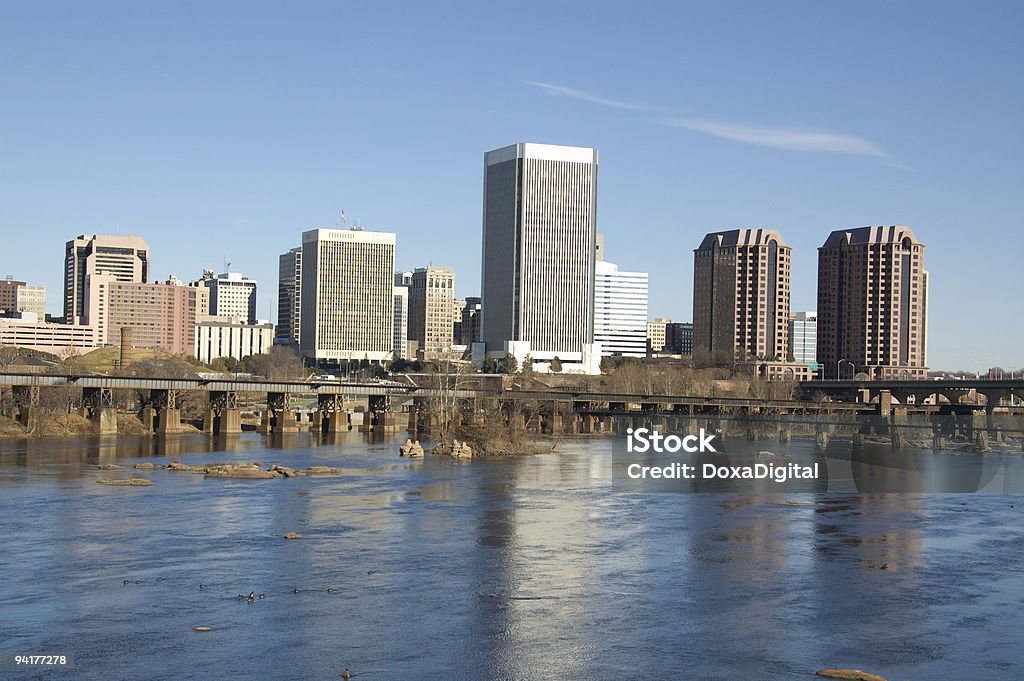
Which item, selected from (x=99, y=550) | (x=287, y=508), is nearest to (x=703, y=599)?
(x=99, y=550)

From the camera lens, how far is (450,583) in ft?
128

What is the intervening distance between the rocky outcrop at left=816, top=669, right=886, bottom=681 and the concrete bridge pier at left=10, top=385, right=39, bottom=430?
91.2 metres

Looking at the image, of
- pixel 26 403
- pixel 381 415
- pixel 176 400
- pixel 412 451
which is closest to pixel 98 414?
pixel 26 403

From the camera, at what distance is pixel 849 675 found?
28.8 meters

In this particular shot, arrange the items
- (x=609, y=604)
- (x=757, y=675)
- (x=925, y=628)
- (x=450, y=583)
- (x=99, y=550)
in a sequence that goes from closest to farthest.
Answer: (x=757, y=675) < (x=925, y=628) < (x=609, y=604) < (x=450, y=583) < (x=99, y=550)

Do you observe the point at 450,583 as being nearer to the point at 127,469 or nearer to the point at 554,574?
the point at 554,574

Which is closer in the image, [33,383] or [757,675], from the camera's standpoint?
[757,675]

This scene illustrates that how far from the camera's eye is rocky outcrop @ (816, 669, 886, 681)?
93.9 ft

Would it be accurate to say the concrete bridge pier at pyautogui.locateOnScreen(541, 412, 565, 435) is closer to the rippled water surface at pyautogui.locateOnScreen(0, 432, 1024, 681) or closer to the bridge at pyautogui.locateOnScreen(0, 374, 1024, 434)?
the bridge at pyautogui.locateOnScreen(0, 374, 1024, 434)

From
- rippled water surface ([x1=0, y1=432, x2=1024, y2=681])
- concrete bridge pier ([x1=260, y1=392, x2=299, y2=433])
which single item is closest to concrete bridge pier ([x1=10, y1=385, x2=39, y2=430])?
concrete bridge pier ([x1=260, y1=392, x2=299, y2=433])

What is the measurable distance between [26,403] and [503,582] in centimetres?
8635

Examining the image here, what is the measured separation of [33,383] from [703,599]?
287ft

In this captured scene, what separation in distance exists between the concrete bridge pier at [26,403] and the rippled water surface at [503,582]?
4292 centimetres

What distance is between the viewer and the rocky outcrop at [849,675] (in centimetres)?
2862
